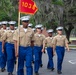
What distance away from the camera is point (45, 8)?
37.4 meters

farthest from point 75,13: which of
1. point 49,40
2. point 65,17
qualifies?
point 49,40

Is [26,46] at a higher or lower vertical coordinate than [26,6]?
lower

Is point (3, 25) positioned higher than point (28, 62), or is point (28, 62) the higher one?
point (3, 25)

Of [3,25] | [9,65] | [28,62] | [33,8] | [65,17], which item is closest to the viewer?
[28,62]

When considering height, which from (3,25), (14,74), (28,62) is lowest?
(14,74)

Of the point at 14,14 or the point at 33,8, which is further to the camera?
the point at 14,14

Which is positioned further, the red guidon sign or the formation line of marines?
the red guidon sign

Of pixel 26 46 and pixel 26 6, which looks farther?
pixel 26 6

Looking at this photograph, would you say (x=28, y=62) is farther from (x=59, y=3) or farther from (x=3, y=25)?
(x=59, y=3)

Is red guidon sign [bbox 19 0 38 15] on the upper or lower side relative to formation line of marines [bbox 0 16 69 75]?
upper

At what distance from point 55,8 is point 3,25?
79.0 ft

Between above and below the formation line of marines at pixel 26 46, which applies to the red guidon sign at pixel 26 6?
above

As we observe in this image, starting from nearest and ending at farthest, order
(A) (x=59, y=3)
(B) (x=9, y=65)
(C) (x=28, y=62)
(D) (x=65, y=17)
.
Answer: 1. (C) (x=28, y=62)
2. (B) (x=9, y=65)
3. (A) (x=59, y=3)
4. (D) (x=65, y=17)

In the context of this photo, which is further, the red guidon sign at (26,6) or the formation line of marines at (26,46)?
the red guidon sign at (26,6)
